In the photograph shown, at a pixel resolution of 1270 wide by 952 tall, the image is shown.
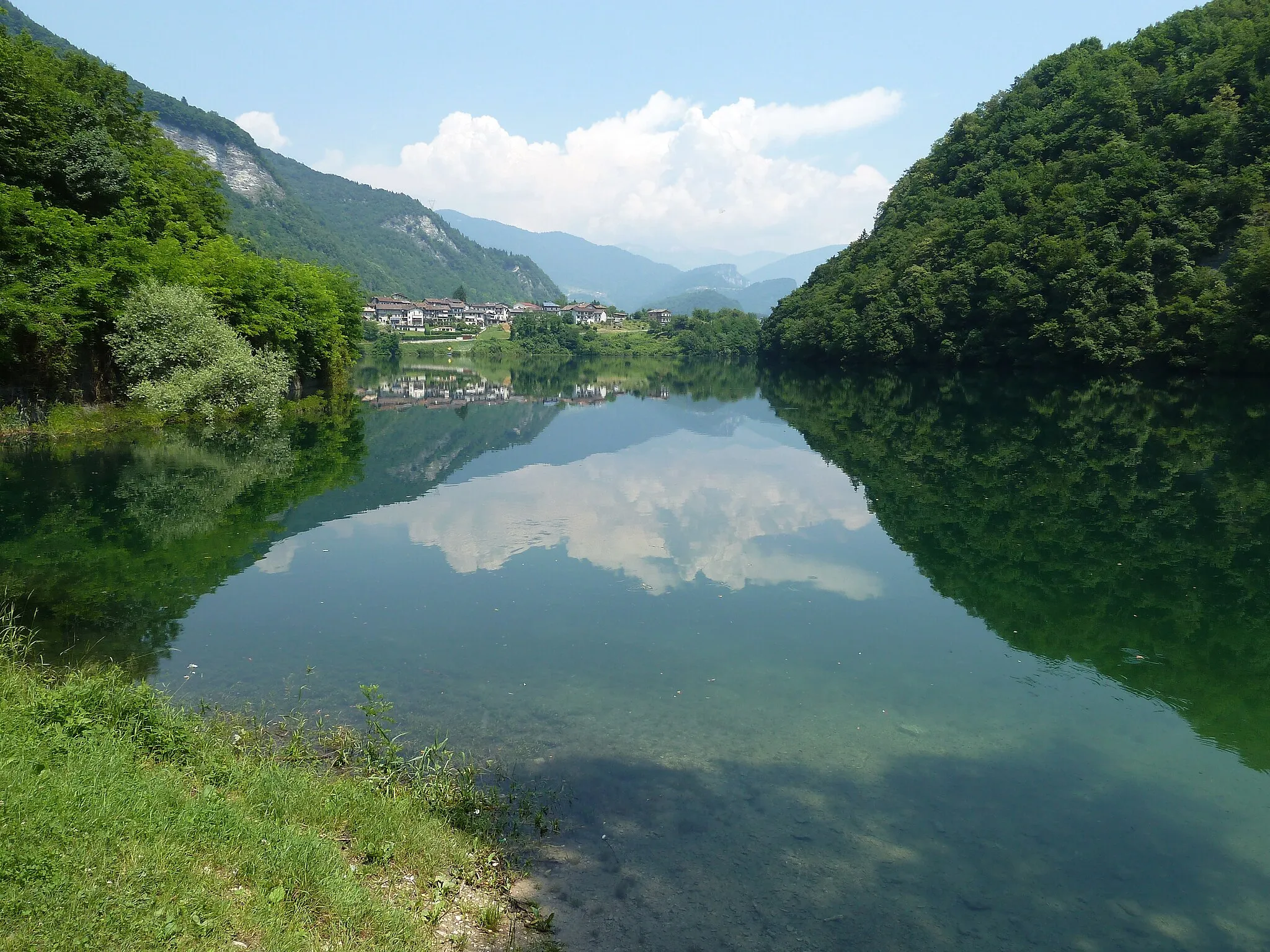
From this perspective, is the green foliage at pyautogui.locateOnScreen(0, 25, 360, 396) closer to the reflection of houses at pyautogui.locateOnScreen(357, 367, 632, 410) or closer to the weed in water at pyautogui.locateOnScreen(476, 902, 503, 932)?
the reflection of houses at pyautogui.locateOnScreen(357, 367, 632, 410)

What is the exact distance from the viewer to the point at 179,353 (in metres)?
37.0

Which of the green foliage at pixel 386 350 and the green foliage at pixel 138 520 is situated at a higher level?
the green foliage at pixel 386 350

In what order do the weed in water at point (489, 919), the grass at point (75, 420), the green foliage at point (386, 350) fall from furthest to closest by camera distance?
1. the green foliage at point (386, 350)
2. the grass at point (75, 420)
3. the weed in water at point (489, 919)

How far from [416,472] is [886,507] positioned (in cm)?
1838

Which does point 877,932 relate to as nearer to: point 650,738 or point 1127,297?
point 650,738

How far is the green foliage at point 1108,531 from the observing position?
42.7 feet

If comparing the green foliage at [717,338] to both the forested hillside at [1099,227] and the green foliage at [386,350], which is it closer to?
the green foliage at [386,350]

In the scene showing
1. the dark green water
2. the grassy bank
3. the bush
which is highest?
the bush

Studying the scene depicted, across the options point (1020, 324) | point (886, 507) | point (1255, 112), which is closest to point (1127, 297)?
point (1020, 324)

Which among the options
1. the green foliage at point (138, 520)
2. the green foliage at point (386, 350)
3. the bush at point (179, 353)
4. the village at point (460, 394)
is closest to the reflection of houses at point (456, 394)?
the village at point (460, 394)

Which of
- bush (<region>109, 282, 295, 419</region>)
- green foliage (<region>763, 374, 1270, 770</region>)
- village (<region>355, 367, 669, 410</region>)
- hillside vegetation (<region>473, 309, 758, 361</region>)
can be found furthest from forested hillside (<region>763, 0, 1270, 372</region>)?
bush (<region>109, 282, 295, 419</region>)

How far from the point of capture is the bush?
118ft

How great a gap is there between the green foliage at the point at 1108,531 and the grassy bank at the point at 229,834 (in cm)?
1012

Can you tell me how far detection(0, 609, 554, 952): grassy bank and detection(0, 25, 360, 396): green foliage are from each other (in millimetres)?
29766
